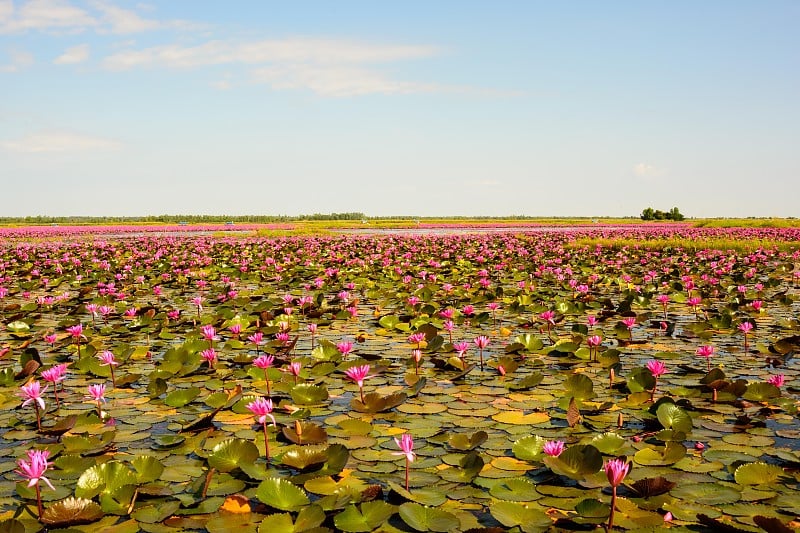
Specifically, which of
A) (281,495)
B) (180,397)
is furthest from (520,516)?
(180,397)

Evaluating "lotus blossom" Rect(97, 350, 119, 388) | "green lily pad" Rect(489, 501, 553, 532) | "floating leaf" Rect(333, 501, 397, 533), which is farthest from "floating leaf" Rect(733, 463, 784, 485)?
"lotus blossom" Rect(97, 350, 119, 388)

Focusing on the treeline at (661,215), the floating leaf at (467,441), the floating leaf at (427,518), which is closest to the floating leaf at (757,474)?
the floating leaf at (467,441)

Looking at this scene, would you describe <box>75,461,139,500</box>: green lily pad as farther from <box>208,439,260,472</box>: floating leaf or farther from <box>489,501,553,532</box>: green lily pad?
<box>489,501,553,532</box>: green lily pad

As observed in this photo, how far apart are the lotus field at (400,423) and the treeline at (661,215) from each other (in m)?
64.2

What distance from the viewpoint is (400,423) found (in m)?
4.04

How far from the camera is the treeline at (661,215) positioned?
67.0 m

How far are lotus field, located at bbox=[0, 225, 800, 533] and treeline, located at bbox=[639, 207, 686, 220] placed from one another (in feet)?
211

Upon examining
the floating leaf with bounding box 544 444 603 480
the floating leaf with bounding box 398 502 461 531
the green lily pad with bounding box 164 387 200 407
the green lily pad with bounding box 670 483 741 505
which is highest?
the floating leaf with bounding box 544 444 603 480

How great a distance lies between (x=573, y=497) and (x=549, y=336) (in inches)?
152

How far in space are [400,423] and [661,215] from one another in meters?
72.7

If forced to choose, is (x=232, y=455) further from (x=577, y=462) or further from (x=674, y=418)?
(x=674, y=418)

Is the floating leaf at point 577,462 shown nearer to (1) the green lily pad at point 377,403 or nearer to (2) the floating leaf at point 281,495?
(2) the floating leaf at point 281,495

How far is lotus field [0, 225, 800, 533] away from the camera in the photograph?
2.67m

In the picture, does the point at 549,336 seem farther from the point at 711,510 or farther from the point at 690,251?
the point at 690,251
